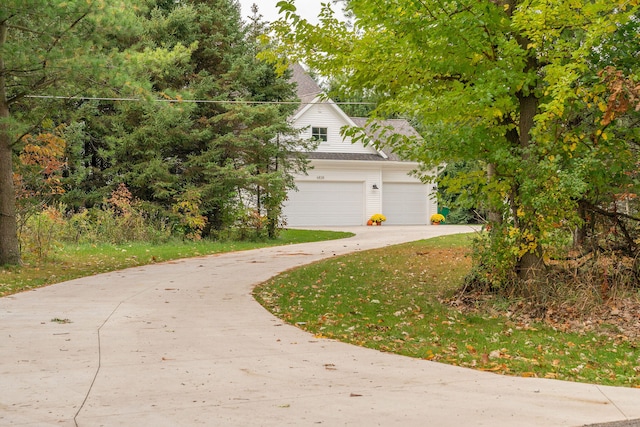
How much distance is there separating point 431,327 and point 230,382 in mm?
3839

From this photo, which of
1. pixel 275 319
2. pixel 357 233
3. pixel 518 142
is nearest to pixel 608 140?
pixel 518 142

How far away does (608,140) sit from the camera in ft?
33.0

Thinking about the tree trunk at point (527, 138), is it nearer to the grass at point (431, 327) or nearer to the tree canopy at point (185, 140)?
the grass at point (431, 327)

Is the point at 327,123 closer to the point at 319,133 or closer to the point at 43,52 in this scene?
the point at 319,133

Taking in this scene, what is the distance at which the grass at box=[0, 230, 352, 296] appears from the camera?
1394cm

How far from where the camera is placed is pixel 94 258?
17.8m

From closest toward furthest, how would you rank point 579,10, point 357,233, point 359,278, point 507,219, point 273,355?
1. point 273,355
2. point 579,10
3. point 507,219
4. point 359,278
5. point 357,233

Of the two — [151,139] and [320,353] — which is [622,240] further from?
[151,139]

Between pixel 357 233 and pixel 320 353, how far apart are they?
69.3 feet

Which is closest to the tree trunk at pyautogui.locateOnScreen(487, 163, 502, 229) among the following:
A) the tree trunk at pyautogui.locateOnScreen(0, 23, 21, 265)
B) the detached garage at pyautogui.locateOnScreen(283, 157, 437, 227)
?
the tree trunk at pyautogui.locateOnScreen(0, 23, 21, 265)

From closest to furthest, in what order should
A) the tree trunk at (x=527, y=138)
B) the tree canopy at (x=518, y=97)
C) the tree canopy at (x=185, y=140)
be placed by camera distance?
the tree canopy at (x=518, y=97) < the tree trunk at (x=527, y=138) < the tree canopy at (x=185, y=140)

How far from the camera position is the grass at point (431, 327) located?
7.34 meters

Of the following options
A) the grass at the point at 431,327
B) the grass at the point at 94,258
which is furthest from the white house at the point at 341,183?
the grass at the point at 431,327

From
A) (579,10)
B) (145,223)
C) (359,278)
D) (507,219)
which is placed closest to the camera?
(579,10)
